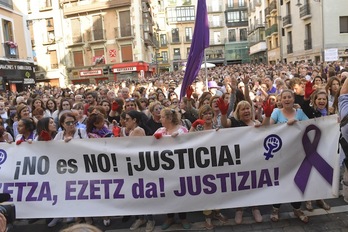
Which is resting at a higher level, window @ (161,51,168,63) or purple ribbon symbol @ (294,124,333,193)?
window @ (161,51,168,63)

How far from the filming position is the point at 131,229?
179 inches

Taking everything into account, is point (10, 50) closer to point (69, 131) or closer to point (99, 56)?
point (99, 56)

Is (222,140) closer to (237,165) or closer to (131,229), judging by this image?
(237,165)

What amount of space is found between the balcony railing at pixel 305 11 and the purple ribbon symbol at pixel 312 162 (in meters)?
29.4

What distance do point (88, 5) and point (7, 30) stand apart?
16.4m

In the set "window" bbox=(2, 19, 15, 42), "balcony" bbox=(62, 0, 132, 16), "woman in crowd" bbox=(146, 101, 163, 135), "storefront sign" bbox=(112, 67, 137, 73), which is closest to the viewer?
"woman in crowd" bbox=(146, 101, 163, 135)

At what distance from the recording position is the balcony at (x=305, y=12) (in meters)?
30.6

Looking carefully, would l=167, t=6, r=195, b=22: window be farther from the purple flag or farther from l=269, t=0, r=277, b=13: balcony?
the purple flag

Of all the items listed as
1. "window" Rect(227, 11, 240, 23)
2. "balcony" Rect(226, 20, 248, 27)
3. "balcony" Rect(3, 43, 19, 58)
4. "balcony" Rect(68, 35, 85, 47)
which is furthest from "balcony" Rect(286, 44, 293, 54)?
"window" Rect(227, 11, 240, 23)

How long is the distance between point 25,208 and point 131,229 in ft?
4.45

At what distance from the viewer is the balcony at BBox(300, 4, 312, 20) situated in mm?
30648

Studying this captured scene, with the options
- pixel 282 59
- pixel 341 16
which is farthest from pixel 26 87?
pixel 282 59

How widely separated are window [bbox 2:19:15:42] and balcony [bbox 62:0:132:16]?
619 inches

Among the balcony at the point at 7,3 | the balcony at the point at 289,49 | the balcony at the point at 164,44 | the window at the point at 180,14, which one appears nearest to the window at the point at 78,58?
the balcony at the point at 7,3
